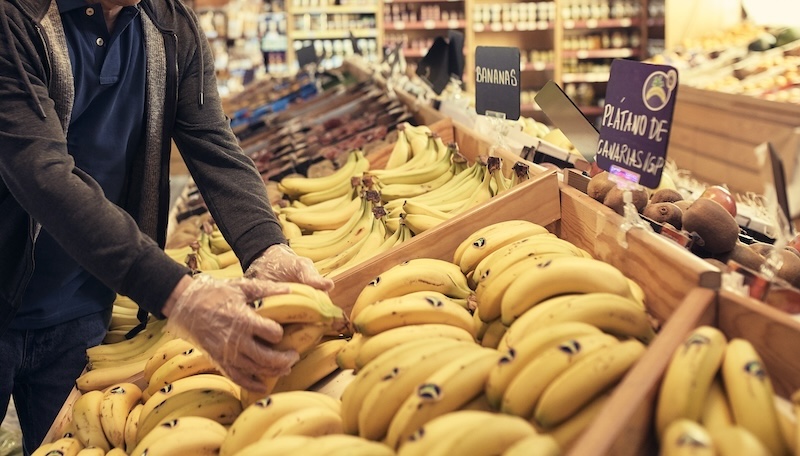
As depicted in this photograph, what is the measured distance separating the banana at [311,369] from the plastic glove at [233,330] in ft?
0.30

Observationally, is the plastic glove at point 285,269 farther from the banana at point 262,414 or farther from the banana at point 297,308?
the banana at point 262,414

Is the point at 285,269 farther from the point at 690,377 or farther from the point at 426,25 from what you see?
the point at 426,25

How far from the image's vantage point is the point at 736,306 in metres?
1.24

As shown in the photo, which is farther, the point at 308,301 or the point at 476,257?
the point at 476,257

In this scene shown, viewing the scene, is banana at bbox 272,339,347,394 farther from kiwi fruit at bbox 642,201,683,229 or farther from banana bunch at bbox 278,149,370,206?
banana bunch at bbox 278,149,370,206

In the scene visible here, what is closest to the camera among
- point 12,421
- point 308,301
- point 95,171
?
point 308,301

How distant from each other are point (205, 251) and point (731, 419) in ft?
7.27

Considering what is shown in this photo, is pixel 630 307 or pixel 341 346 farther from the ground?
pixel 630 307

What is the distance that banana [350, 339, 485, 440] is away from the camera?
129 centimetres

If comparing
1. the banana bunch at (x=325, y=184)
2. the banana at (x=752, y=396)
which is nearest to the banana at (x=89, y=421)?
the banana at (x=752, y=396)

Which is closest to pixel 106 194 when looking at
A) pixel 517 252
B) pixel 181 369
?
pixel 181 369

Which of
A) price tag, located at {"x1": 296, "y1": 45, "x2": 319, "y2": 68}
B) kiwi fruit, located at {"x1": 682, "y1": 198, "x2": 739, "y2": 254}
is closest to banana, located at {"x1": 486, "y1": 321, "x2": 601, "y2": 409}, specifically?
kiwi fruit, located at {"x1": 682, "y1": 198, "x2": 739, "y2": 254}

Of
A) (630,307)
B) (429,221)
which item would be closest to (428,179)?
(429,221)

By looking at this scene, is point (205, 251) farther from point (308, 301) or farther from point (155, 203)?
point (308, 301)
